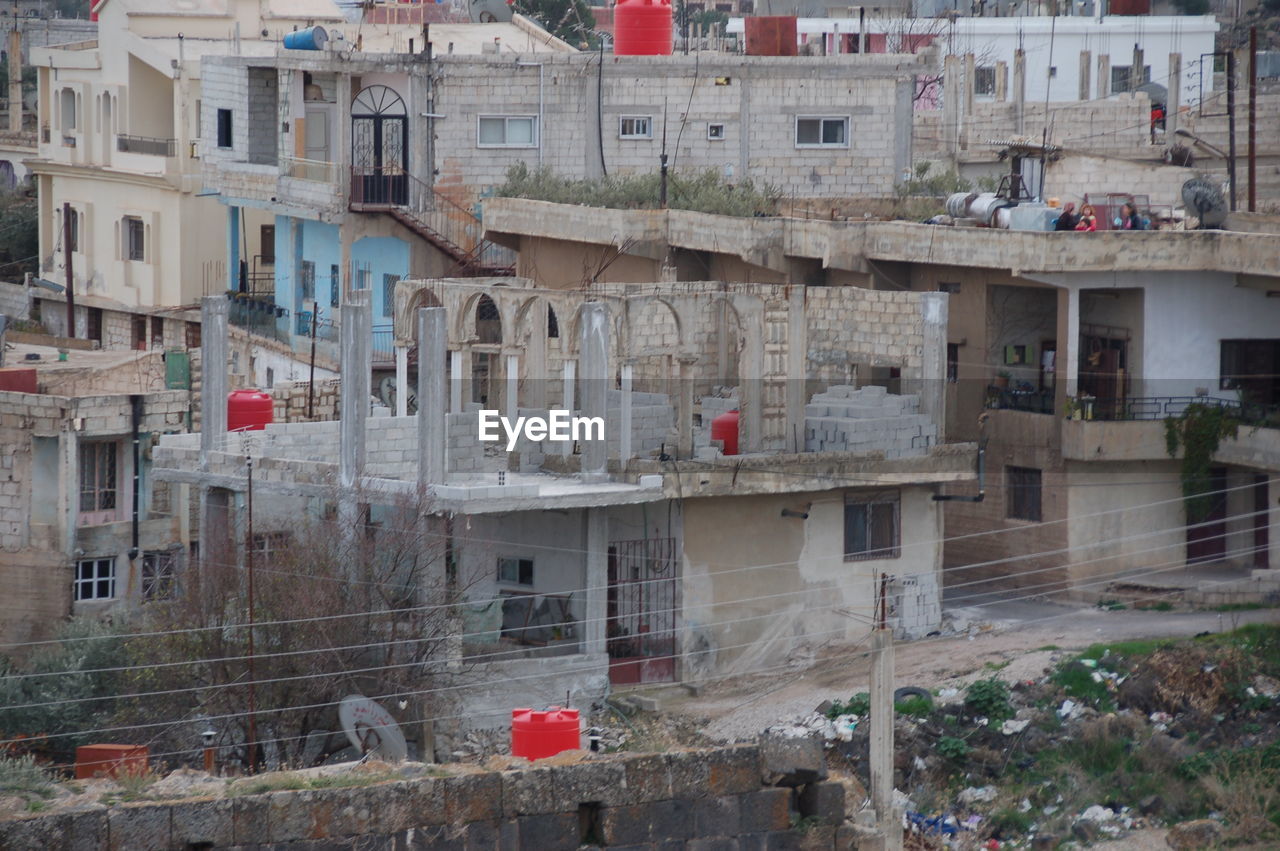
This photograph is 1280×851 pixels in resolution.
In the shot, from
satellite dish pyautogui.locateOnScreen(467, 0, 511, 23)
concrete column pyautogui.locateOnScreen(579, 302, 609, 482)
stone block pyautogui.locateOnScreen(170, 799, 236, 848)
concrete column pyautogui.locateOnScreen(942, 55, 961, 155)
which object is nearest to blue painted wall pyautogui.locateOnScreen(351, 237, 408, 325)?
satellite dish pyautogui.locateOnScreen(467, 0, 511, 23)

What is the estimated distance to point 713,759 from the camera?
13180 mm

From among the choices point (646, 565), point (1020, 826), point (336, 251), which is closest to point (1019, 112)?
point (336, 251)

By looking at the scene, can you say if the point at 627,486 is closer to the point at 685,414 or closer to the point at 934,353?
the point at 685,414

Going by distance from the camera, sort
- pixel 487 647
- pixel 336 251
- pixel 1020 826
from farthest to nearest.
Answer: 1. pixel 336 251
2. pixel 487 647
3. pixel 1020 826

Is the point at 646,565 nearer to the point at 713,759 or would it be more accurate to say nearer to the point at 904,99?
the point at 713,759

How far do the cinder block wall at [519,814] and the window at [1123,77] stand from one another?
43.2 meters

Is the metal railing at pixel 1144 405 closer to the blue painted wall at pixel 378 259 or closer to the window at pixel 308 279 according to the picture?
the blue painted wall at pixel 378 259

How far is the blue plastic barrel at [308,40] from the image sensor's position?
133ft

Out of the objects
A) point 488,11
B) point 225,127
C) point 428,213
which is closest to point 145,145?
point 225,127

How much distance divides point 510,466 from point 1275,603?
9233mm

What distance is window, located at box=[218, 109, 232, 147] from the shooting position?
1678 inches

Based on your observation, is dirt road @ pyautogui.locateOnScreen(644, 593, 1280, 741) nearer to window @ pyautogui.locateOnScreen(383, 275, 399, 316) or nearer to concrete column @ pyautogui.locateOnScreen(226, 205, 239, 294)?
window @ pyautogui.locateOnScreen(383, 275, 399, 316)

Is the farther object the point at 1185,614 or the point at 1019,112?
the point at 1019,112

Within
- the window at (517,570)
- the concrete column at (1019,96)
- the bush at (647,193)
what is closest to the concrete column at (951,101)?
the concrete column at (1019,96)
